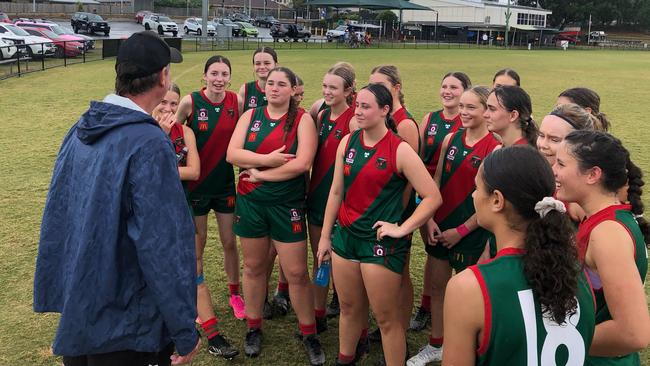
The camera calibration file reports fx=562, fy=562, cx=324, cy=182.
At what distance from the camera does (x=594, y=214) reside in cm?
245

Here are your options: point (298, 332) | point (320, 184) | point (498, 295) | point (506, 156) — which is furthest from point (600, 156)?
point (298, 332)

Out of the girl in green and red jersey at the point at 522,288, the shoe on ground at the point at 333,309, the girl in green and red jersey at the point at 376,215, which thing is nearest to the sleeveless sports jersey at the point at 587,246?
the girl in green and red jersey at the point at 522,288

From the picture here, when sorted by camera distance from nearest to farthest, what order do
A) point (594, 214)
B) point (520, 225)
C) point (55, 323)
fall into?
point (520, 225), point (594, 214), point (55, 323)

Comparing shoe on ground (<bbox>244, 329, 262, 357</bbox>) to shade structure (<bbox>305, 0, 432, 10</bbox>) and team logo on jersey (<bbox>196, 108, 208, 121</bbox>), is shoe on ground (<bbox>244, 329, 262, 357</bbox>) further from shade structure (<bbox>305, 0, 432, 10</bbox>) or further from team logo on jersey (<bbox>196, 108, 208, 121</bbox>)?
shade structure (<bbox>305, 0, 432, 10</bbox>)

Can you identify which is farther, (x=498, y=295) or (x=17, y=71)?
(x=17, y=71)

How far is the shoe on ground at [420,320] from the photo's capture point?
5039 millimetres

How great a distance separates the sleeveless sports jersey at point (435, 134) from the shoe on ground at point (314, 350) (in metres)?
1.72

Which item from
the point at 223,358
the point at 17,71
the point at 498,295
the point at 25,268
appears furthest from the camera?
the point at 17,71

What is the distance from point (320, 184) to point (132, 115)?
2470 millimetres

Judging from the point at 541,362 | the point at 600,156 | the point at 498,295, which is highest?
the point at 600,156

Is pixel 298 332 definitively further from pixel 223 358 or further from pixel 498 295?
pixel 498 295

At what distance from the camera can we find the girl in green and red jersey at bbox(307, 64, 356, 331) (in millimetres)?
4598

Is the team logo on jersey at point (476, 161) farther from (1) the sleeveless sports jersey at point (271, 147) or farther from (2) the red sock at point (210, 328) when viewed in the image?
(2) the red sock at point (210, 328)

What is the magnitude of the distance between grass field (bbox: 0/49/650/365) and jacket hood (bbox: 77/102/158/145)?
2546mm
